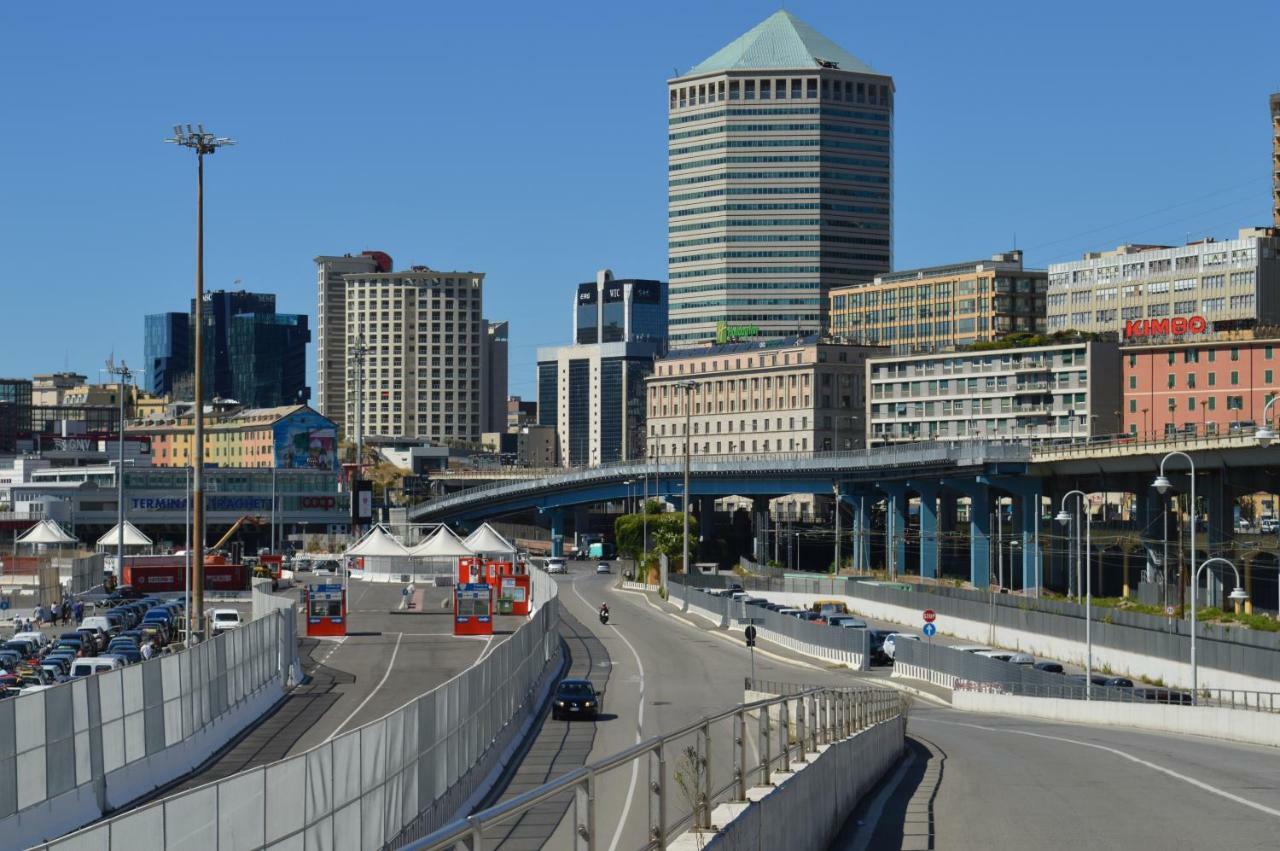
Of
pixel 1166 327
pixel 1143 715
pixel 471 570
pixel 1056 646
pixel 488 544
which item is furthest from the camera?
pixel 1166 327

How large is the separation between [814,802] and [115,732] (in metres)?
14.8

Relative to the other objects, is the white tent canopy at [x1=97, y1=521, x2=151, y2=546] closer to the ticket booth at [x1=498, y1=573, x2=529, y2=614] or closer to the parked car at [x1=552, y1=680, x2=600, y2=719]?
the ticket booth at [x1=498, y1=573, x2=529, y2=614]

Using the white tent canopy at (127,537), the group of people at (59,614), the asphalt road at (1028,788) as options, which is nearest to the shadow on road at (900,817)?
the asphalt road at (1028,788)

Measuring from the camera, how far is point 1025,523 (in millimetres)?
129875

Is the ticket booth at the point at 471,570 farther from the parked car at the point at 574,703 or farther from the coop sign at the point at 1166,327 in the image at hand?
the coop sign at the point at 1166,327

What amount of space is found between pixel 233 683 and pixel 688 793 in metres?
29.3

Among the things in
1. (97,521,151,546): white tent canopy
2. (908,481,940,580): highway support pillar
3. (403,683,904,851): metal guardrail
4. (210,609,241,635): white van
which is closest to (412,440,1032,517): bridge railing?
(908,481,940,580): highway support pillar

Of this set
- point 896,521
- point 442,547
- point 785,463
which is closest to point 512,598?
point 442,547

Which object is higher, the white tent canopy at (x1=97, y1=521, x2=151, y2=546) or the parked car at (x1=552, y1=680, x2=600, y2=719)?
the white tent canopy at (x1=97, y1=521, x2=151, y2=546)

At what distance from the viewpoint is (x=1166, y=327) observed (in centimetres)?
16000

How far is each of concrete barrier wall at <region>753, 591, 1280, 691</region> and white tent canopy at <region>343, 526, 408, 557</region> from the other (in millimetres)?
28344

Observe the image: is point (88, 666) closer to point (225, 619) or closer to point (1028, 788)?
point (225, 619)

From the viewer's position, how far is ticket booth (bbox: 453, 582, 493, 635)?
69.4m

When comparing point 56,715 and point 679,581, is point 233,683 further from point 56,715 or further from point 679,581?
point 679,581
